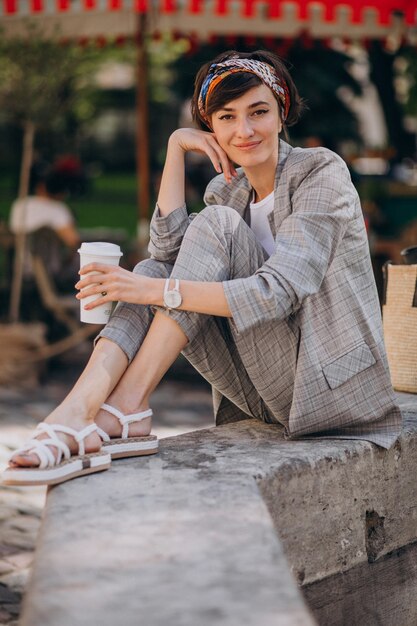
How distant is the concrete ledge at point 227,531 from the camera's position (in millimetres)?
1830

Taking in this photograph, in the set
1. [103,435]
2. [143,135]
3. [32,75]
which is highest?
[32,75]

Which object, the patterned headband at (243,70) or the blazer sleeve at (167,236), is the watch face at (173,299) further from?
the patterned headband at (243,70)

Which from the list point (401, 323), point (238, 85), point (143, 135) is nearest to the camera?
point (238, 85)

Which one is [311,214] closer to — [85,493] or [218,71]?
[218,71]

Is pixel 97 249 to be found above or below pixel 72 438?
above

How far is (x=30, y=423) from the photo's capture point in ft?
19.5

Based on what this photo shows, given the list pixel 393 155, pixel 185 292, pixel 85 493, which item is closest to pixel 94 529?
pixel 85 493

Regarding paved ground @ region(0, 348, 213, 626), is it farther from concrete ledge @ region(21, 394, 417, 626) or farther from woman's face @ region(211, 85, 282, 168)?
woman's face @ region(211, 85, 282, 168)

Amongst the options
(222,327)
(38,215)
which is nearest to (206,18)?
(38,215)

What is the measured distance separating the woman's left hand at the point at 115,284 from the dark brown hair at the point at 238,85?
26.5 inches

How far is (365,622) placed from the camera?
3.06m

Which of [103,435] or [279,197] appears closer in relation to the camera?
[103,435]

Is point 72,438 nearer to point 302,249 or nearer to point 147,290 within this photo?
point 147,290

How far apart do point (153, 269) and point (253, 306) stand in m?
0.45
